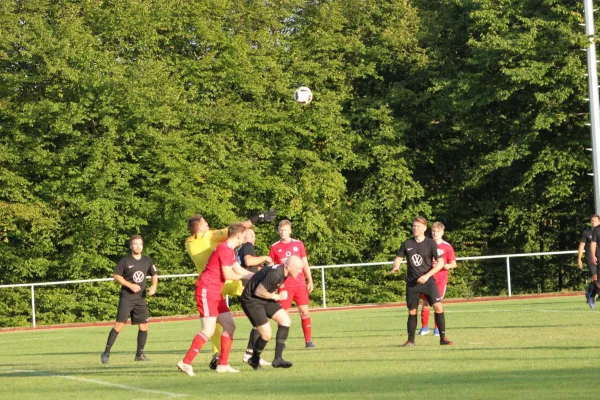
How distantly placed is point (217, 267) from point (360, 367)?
2251mm

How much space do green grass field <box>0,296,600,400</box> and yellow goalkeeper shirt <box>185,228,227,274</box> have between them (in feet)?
4.90

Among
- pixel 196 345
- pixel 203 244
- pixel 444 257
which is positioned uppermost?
pixel 203 244

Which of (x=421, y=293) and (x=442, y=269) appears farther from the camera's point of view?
(x=442, y=269)

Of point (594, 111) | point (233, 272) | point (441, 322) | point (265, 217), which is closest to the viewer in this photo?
point (233, 272)

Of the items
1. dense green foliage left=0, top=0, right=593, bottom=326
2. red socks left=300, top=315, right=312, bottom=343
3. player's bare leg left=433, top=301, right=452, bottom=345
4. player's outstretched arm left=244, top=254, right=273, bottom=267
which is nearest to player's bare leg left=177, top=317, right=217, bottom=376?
player's outstretched arm left=244, top=254, right=273, bottom=267

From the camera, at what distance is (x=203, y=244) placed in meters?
14.2

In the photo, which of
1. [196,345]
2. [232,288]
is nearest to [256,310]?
[196,345]

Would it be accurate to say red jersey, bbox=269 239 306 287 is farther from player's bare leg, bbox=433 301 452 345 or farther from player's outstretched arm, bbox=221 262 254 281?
player's outstretched arm, bbox=221 262 254 281

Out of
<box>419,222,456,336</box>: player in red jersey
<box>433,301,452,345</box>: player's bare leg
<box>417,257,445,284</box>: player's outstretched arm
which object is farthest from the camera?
<box>419,222,456,336</box>: player in red jersey

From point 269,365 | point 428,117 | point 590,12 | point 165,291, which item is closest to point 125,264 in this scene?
point 269,365

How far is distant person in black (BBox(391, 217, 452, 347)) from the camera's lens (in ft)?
53.7

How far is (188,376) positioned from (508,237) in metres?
29.1

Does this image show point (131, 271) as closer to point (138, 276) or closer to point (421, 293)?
point (138, 276)

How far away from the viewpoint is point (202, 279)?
13.0 m
